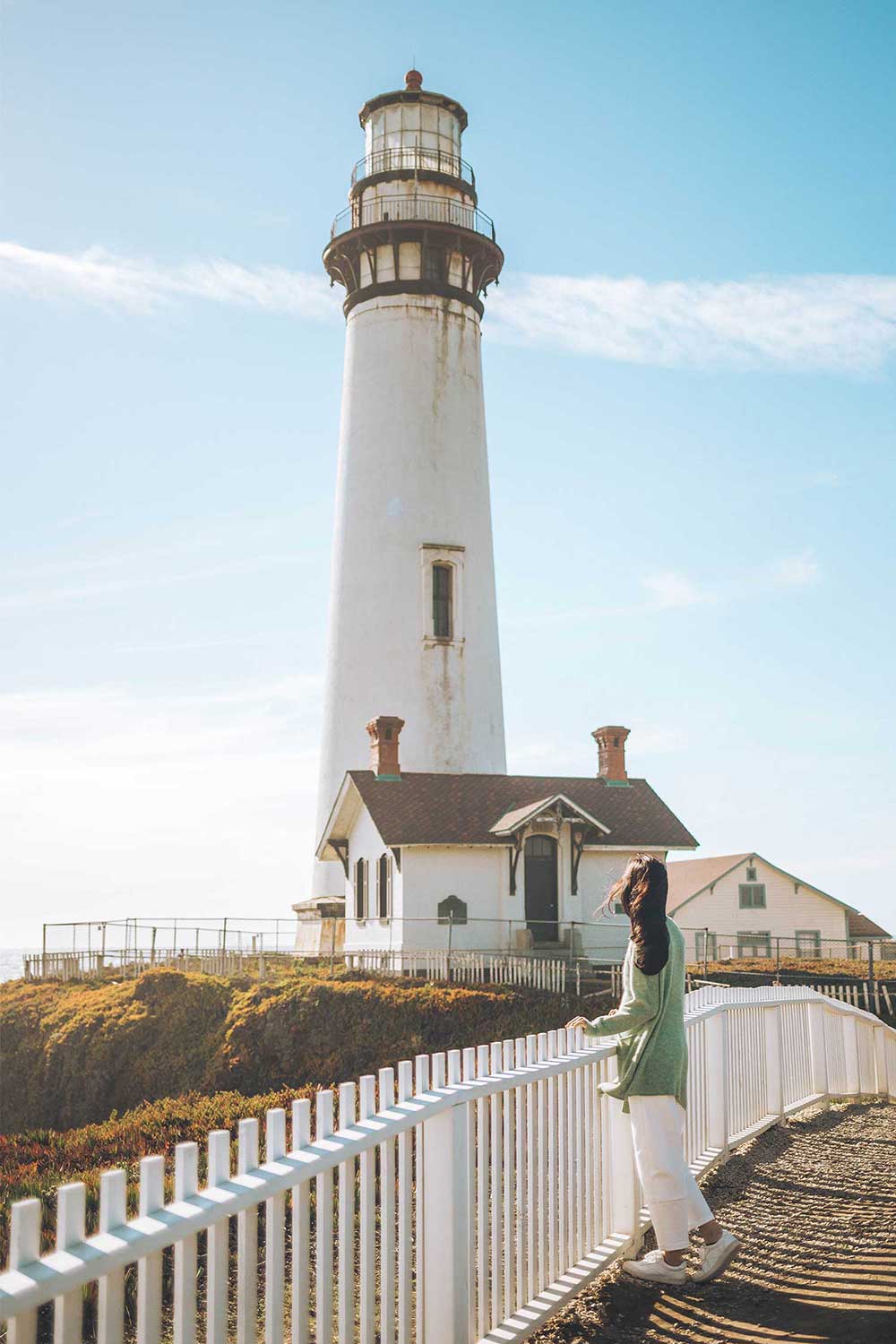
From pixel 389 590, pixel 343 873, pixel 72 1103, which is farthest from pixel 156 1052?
pixel 389 590

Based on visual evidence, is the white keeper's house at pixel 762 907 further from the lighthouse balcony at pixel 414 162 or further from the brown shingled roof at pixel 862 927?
the lighthouse balcony at pixel 414 162

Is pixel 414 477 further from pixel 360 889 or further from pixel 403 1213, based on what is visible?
pixel 403 1213

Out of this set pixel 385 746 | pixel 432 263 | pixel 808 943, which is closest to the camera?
pixel 385 746

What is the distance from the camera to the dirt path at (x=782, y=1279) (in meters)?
5.64

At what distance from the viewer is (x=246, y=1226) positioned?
386cm

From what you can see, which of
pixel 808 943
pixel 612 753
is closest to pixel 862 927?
pixel 808 943

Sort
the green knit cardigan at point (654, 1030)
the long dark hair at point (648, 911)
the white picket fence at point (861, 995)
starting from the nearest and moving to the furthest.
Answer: the long dark hair at point (648, 911) → the green knit cardigan at point (654, 1030) → the white picket fence at point (861, 995)

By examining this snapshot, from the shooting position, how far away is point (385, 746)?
32.3 m

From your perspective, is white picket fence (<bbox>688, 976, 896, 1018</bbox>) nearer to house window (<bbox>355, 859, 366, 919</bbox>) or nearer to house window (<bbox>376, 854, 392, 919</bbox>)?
house window (<bbox>376, 854, 392, 919</bbox>)

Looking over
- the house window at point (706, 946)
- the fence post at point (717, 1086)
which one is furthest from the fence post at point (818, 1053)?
the house window at point (706, 946)

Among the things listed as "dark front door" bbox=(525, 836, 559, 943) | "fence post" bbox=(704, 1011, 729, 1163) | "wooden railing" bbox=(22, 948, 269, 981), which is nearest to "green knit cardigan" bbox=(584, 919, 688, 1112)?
"fence post" bbox=(704, 1011, 729, 1163)

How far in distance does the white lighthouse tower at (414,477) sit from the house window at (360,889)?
1.84m

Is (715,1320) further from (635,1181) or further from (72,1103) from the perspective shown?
(72,1103)

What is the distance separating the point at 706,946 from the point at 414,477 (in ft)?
47.5
